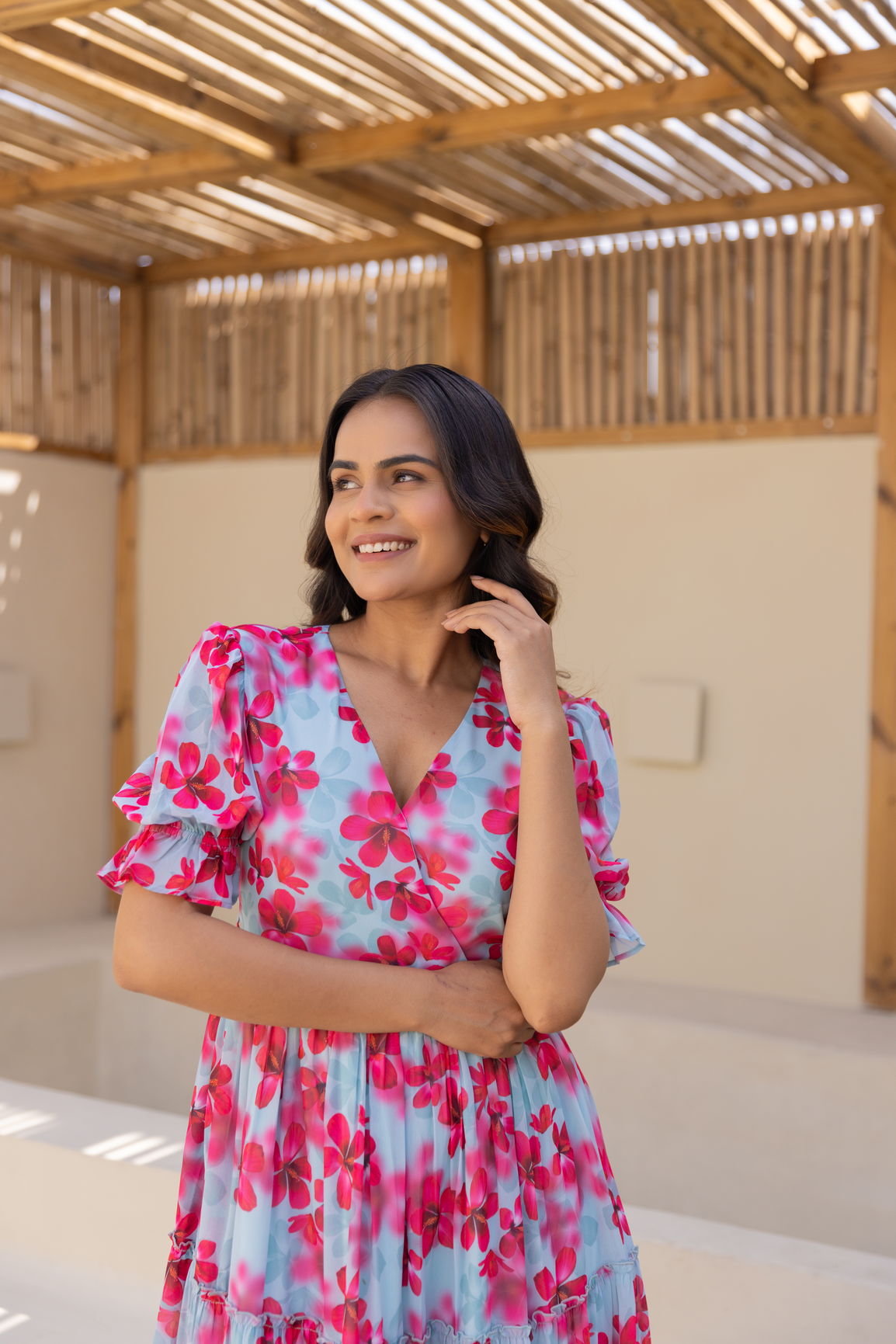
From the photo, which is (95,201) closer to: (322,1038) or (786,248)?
(786,248)

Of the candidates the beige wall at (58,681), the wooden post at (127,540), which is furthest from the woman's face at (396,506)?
the wooden post at (127,540)

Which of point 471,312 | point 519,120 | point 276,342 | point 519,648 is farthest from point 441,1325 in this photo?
point 276,342

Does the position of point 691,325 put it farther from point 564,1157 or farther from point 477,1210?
point 477,1210

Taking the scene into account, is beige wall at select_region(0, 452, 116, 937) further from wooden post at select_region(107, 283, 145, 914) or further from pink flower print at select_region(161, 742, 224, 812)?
pink flower print at select_region(161, 742, 224, 812)

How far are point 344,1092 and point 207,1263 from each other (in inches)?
9.0

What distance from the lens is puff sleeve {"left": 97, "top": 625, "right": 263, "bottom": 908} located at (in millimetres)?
1385

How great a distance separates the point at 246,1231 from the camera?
1.39m

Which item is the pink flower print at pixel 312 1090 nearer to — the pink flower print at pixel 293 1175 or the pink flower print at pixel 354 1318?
the pink flower print at pixel 293 1175

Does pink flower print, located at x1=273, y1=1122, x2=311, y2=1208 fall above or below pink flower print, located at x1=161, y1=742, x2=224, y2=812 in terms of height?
below

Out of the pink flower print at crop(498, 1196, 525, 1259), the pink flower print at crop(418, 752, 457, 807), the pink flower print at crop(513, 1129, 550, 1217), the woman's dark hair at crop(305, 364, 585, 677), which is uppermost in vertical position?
the woman's dark hair at crop(305, 364, 585, 677)

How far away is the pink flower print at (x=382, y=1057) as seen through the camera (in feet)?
4.67

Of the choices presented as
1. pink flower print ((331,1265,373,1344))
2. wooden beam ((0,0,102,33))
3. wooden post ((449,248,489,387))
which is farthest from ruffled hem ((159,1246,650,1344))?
wooden post ((449,248,489,387))

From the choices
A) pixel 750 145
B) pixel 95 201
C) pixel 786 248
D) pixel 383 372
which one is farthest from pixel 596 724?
pixel 95 201

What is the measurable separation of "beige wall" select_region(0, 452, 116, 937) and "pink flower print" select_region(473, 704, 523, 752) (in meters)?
4.51
